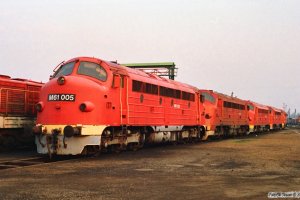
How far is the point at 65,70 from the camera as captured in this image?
57.8 ft

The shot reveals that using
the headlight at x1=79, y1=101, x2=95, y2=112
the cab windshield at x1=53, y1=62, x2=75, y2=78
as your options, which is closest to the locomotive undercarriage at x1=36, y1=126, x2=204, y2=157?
the headlight at x1=79, y1=101, x2=95, y2=112

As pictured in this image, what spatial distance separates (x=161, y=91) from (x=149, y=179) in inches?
481

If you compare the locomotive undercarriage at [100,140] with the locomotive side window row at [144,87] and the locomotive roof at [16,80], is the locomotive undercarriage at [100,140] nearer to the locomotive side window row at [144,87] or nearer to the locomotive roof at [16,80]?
the locomotive side window row at [144,87]

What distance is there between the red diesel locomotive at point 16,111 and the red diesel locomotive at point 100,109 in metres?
2.90

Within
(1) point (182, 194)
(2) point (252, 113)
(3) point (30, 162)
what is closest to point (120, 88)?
(3) point (30, 162)

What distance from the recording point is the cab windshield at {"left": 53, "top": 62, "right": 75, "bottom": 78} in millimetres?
17344

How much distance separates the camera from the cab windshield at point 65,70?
1734 cm

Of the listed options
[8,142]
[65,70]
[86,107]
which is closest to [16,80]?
[8,142]

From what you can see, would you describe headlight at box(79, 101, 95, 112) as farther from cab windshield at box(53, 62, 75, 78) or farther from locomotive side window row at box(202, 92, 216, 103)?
locomotive side window row at box(202, 92, 216, 103)

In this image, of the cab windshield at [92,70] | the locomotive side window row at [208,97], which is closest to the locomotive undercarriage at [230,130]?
the locomotive side window row at [208,97]

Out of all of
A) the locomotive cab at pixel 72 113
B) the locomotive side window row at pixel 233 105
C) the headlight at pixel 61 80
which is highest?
the locomotive side window row at pixel 233 105

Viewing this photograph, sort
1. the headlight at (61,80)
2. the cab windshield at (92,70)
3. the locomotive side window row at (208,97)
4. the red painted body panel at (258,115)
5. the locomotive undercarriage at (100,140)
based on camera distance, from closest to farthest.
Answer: the locomotive undercarriage at (100,140)
the headlight at (61,80)
the cab windshield at (92,70)
the locomotive side window row at (208,97)
the red painted body panel at (258,115)

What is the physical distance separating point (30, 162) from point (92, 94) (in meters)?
3.51

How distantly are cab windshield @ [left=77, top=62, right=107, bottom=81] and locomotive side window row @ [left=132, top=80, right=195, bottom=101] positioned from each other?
2.25 metres
